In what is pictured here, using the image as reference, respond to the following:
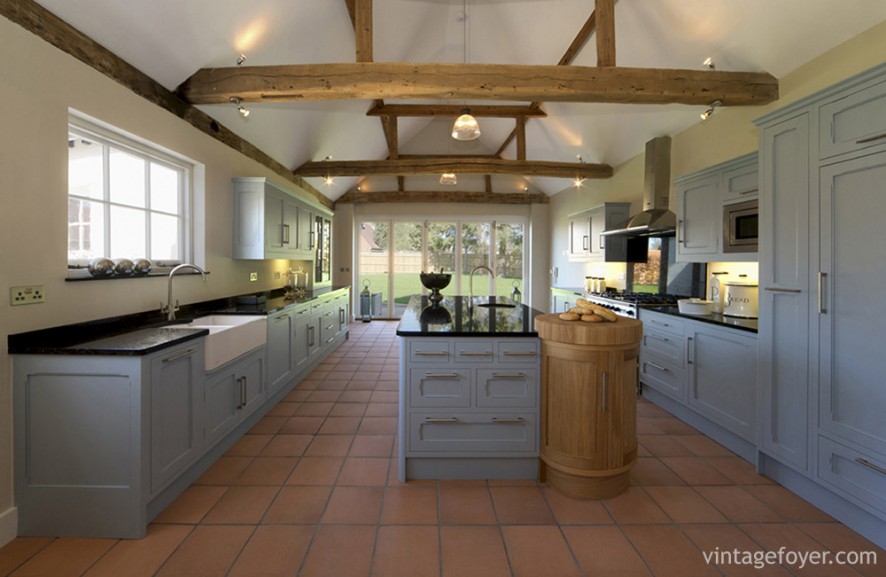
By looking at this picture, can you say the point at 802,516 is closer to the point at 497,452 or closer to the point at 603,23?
the point at 497,452

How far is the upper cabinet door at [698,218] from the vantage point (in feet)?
10.6

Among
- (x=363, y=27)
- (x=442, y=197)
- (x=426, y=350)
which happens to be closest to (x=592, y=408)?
(x=426, y=350)

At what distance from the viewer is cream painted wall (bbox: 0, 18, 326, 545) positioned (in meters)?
1.75

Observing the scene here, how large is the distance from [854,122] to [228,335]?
139 inches

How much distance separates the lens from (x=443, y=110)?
564cm

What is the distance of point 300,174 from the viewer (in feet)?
19.4

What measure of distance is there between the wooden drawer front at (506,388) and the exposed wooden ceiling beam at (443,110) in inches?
178

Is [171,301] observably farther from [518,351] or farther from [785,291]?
[785,291]

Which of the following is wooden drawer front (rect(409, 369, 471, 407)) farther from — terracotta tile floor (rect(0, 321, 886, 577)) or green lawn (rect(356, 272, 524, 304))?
green lawn (rect(356, 272, 524, 304))

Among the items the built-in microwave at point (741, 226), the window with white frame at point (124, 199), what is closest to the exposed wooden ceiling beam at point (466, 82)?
the window with white frame at point (124, 199)

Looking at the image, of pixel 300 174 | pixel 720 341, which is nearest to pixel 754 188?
pixel 720 341

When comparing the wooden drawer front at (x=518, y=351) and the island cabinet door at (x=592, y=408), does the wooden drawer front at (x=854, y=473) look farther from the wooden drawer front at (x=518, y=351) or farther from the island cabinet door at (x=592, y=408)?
the wooden drawer front at (x=518, y=351)

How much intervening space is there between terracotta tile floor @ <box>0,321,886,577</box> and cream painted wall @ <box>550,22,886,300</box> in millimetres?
2053

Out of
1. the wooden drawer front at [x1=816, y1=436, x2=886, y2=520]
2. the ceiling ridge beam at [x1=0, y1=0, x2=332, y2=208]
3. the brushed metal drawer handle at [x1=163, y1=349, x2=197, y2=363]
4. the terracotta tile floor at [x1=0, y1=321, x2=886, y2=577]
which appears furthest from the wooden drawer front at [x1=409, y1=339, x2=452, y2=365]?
the ceiling ridge beam at [x1=0, y1=0, x2=332, y2=208]
